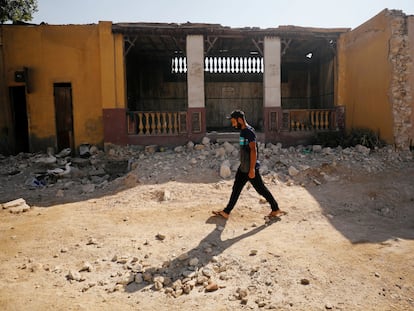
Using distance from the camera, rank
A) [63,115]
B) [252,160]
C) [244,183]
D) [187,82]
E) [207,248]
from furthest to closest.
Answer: [63,115] < [187,82] < [244,183] < [252,160] < [207,248]

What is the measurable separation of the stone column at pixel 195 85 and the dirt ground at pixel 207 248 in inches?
117

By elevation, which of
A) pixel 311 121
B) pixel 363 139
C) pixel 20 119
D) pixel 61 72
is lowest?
pixel 363 139

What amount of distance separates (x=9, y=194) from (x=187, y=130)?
4711mm

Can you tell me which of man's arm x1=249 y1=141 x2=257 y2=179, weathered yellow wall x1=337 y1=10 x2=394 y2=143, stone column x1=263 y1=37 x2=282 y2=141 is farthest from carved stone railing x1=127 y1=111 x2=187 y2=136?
man's arm x1=249 y1=141 x2=257 y2=179

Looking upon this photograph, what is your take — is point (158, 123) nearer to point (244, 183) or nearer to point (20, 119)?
point (20, 119)

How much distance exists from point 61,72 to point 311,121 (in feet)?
24.9

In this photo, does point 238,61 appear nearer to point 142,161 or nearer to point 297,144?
point 297,144

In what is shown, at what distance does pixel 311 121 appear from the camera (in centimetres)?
1020

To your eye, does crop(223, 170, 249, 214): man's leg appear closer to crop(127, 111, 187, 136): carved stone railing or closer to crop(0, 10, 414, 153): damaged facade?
crop(0, 10, 414, 153): damaged facade

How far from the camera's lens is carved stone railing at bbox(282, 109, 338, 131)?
993 centimetres

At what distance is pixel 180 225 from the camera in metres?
4.77

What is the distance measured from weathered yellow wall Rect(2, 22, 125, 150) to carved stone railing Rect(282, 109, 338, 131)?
4.83 meters

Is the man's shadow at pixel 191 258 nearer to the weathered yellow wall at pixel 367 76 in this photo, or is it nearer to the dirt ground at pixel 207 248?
A: the dirt ground at pixel 207 248

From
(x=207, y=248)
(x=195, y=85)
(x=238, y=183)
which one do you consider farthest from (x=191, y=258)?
(x=195, y=85)
